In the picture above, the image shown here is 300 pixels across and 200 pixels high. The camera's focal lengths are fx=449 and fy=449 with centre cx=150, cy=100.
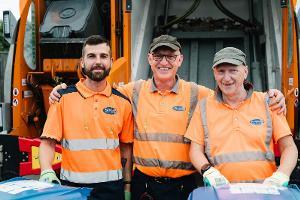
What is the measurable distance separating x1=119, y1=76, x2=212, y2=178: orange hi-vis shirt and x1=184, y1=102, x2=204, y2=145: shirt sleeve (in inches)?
4.1

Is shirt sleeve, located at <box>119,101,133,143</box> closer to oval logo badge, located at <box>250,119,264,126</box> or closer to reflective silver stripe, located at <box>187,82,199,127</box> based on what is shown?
reflective silver stripe, located at <box>187,82,199,127</box>

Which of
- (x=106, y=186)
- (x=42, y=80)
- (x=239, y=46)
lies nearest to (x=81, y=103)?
Result: (x=106, y=186)

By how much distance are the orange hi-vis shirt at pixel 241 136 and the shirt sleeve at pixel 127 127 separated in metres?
0.38

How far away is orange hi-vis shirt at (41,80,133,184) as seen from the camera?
2410 mm

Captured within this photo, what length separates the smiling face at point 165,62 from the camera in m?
2.56

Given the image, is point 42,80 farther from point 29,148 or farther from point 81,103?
point 81,103

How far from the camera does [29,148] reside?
3635 mm

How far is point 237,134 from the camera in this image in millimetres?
2303

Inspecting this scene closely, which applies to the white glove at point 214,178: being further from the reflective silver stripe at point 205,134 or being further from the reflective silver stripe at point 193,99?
the reflective silver stripe at point 193,99

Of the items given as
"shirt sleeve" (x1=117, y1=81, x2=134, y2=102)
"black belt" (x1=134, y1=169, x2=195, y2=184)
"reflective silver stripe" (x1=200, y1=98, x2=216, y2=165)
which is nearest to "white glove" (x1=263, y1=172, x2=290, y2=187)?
"reflective silver stripe" (x1=200, y1=98, x2=216, y2=165)

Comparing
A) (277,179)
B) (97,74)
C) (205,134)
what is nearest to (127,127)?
(97,74)

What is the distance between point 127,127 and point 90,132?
0.25 meters

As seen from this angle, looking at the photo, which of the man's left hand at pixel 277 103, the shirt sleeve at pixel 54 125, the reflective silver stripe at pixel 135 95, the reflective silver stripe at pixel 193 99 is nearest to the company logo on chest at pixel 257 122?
the man's left hand at pixel 277 103

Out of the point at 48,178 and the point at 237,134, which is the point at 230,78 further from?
the point at 48,178
